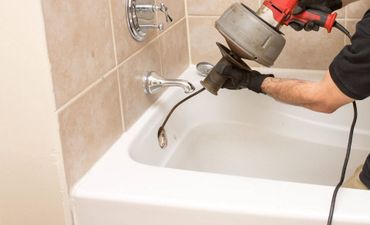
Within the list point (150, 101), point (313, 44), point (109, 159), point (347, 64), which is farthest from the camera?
point (313, 44)

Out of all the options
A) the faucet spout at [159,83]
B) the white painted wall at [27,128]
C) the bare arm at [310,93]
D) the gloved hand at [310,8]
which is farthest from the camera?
the faucet spout at [159,83]

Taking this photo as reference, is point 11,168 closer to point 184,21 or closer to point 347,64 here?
point 347,64

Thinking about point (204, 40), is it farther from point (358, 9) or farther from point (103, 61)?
point (103, 61)

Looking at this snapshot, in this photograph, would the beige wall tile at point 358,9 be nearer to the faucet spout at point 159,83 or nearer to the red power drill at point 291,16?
the red power drill at point 291,16

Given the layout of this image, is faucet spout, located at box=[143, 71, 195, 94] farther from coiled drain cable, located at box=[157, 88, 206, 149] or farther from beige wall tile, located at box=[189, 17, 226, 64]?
beige wall tile, located at box=[189, 17, 226, 64]

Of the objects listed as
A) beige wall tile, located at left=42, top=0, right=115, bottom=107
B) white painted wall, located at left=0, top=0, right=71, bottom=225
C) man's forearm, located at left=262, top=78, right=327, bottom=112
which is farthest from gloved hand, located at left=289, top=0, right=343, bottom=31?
white painted wall, located at left=0, top=0, right=71, bottom=225

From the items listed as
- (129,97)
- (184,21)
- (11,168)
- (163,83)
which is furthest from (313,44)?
(11,168)

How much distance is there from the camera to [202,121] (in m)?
1.48

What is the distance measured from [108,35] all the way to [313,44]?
67 centimetres

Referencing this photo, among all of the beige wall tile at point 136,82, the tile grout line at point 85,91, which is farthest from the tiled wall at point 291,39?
the tile grout line at point 85,91

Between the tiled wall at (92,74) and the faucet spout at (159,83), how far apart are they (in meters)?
0.02

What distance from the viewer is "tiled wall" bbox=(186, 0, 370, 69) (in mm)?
1408

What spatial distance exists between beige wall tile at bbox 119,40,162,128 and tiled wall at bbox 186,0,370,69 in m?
0.27

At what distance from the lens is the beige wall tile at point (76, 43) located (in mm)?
841
